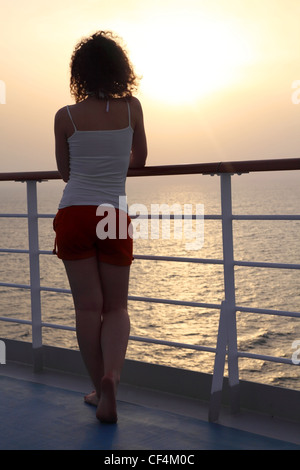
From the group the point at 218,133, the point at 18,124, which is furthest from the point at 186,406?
the point at 218,133

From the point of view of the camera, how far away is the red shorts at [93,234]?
202 centimetres

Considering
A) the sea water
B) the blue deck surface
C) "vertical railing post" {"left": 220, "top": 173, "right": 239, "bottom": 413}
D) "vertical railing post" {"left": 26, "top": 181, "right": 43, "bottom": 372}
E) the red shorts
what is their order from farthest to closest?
the sea water
"vertical railing post" {"left": 26, "top": 181, "right": 43, "bottom": 372}
"vertical railing post" {"left": 220, "top": 173, "right": 239, "bottom": 413}
the red shorts
the blue deck surface

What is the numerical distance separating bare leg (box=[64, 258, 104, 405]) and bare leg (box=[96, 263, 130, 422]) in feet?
0.09

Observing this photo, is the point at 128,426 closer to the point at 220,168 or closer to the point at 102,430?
the point at 102,430

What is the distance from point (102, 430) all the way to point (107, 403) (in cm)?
8

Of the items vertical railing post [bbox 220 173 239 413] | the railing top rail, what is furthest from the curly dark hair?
vertical railing post [bbox 220 173 239 413]

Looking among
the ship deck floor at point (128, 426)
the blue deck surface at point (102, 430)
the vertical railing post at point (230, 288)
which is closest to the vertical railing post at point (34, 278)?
the ship deck floor at point (128, 426)

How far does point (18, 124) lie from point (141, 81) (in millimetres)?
28839

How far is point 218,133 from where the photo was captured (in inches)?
1481

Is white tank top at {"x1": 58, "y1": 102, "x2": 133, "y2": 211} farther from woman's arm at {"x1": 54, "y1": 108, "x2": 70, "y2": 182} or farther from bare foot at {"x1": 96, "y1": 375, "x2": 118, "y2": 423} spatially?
bare foot at {"x1": 96, "y1": 375, "x2": 118, "y2": 423}

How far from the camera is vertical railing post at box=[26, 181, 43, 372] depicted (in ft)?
9.14

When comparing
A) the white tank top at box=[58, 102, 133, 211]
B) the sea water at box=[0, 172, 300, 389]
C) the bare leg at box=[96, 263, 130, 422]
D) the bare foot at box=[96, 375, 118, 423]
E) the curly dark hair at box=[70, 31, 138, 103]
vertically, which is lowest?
the sea water at box=[0, 172, 300, 389]

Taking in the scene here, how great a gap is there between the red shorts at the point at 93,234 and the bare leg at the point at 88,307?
4 centimetres
